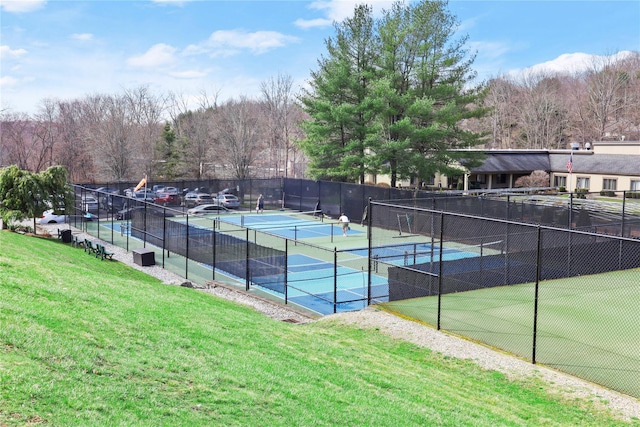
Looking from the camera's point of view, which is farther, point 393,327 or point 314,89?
point 314,89

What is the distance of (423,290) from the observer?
687 inches

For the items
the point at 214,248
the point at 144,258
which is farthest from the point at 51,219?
the point at 214,248

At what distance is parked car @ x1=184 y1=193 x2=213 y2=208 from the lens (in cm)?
4800

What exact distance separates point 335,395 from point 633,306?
12175mm

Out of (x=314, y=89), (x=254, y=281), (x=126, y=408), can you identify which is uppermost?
(x=314, y=89)

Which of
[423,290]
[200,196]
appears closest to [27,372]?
[423,290]

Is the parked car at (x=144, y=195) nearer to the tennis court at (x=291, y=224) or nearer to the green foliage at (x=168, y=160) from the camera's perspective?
the tennis court at (x=291, y=224)

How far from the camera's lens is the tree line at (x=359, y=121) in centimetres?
4569

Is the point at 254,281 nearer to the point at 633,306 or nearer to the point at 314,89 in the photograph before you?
the point at 633,306

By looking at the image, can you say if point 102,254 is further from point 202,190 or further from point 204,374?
point 202,190

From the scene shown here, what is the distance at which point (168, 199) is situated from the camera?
47469mm

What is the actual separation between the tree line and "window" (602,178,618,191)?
1162 cm

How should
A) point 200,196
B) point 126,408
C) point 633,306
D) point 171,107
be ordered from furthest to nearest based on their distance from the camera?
1. point 171,107
2. point 200,196
3. point 633,306
4. point 126,408

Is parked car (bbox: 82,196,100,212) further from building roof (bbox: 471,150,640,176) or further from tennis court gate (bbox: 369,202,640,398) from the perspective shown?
building roof (bbox: 471,150,640,176)
